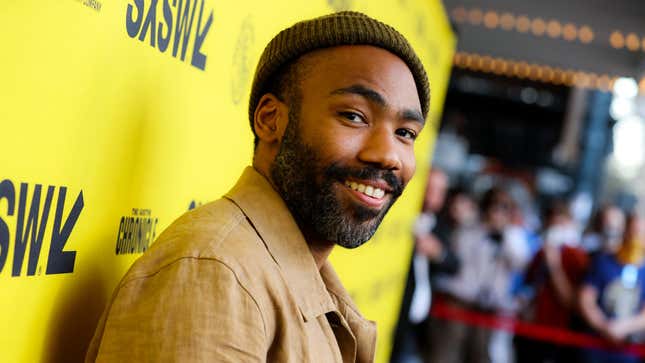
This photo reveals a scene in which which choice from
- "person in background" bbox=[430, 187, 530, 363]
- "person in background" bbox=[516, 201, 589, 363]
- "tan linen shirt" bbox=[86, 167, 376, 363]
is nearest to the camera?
"tan linen shirt" bbox=[86, 167, 376, 363]

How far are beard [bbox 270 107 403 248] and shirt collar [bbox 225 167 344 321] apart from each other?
0.11ft

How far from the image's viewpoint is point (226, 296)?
4.33 feet

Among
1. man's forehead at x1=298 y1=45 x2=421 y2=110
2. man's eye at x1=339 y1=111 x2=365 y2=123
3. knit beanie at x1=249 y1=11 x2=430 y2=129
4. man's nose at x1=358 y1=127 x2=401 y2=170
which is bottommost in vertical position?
man's nose at x1=358 y1=127 x2=401 y2=170

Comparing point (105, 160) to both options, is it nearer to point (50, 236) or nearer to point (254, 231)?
point (50, 236)

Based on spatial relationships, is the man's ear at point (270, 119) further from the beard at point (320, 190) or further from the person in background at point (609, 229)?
the person in background at point (609, 229)

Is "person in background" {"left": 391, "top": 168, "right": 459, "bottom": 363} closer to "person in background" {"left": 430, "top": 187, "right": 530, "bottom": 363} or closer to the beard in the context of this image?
"person in background" {"left": 430, "top": 187, "right": 530, "bottom": 363}

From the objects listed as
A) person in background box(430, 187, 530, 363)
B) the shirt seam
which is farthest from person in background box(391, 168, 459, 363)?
the shirt seam

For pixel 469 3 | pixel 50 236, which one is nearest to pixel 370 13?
pixel 50 236

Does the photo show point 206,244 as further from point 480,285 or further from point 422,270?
point 480,285

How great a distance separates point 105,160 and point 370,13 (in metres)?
1.66

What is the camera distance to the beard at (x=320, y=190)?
1638 millimetres

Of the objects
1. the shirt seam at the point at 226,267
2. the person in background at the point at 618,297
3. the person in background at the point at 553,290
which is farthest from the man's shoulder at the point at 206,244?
the person in background at the point at 553,290

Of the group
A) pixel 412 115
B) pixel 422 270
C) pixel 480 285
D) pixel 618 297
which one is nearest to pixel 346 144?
pixel 412 115

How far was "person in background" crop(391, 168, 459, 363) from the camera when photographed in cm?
587
